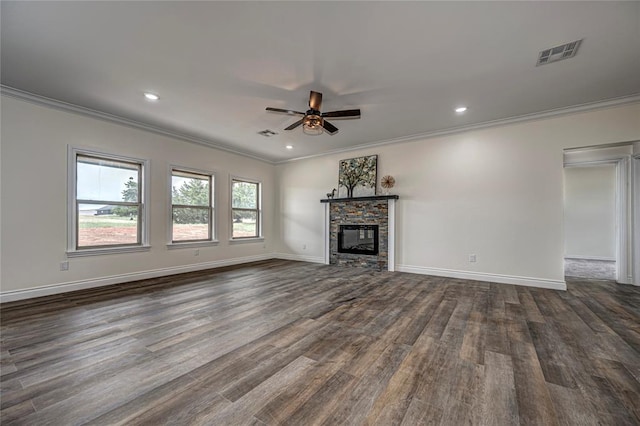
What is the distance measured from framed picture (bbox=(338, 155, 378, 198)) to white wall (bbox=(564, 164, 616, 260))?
5278mm

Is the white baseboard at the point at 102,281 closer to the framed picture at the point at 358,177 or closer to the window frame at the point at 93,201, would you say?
the window frame at the point at 93,201

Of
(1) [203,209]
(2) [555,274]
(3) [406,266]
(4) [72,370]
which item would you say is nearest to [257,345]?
(4) [72,370]

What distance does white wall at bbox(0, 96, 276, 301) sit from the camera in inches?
135

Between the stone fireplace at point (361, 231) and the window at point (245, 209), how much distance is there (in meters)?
1.99

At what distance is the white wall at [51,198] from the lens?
3426mm

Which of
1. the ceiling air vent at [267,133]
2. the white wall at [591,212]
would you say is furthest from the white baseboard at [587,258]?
the ceiling air vent at [267,133]

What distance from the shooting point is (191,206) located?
5.50 m

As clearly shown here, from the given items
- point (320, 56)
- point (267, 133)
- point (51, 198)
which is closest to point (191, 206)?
point (51, 198)

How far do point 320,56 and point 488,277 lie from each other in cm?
451

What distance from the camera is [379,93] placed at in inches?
136

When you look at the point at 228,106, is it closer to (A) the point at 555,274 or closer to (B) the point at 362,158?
(B) the point at 362,158

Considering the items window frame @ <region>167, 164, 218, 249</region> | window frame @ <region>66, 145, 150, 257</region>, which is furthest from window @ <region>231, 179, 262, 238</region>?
window frame @ <region>66, 145, 150, 257</region>

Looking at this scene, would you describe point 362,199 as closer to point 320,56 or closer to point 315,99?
point 315,99

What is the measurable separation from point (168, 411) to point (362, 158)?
215 inches
